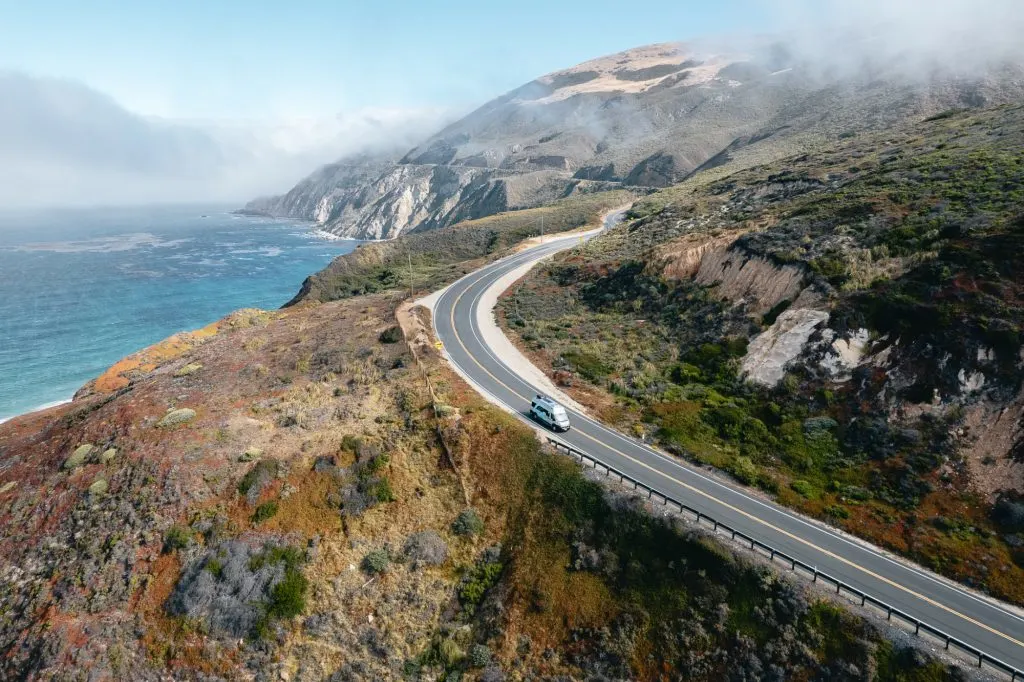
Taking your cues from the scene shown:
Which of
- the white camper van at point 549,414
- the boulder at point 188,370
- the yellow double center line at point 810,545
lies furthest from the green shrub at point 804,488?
the boulder at point 188,370

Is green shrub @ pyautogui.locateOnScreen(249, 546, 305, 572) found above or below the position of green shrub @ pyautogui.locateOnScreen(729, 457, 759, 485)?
below

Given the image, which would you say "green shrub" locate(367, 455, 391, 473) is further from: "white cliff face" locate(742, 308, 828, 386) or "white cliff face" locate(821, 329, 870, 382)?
"white cliff face" locate(821, 329, 870, 382)

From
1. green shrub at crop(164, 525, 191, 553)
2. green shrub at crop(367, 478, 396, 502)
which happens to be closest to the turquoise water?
green shrub at crop(164, 525, 191, 553)

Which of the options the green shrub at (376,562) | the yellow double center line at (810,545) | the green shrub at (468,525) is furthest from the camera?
the green shrub at (468,525)

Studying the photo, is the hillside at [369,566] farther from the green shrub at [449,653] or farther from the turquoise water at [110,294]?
the turquoise water at [110,294]

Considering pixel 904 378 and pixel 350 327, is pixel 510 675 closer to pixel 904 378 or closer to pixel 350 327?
pixel 904 378

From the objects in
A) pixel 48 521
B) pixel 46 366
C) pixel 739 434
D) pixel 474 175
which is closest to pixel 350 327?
pixel 48 521
